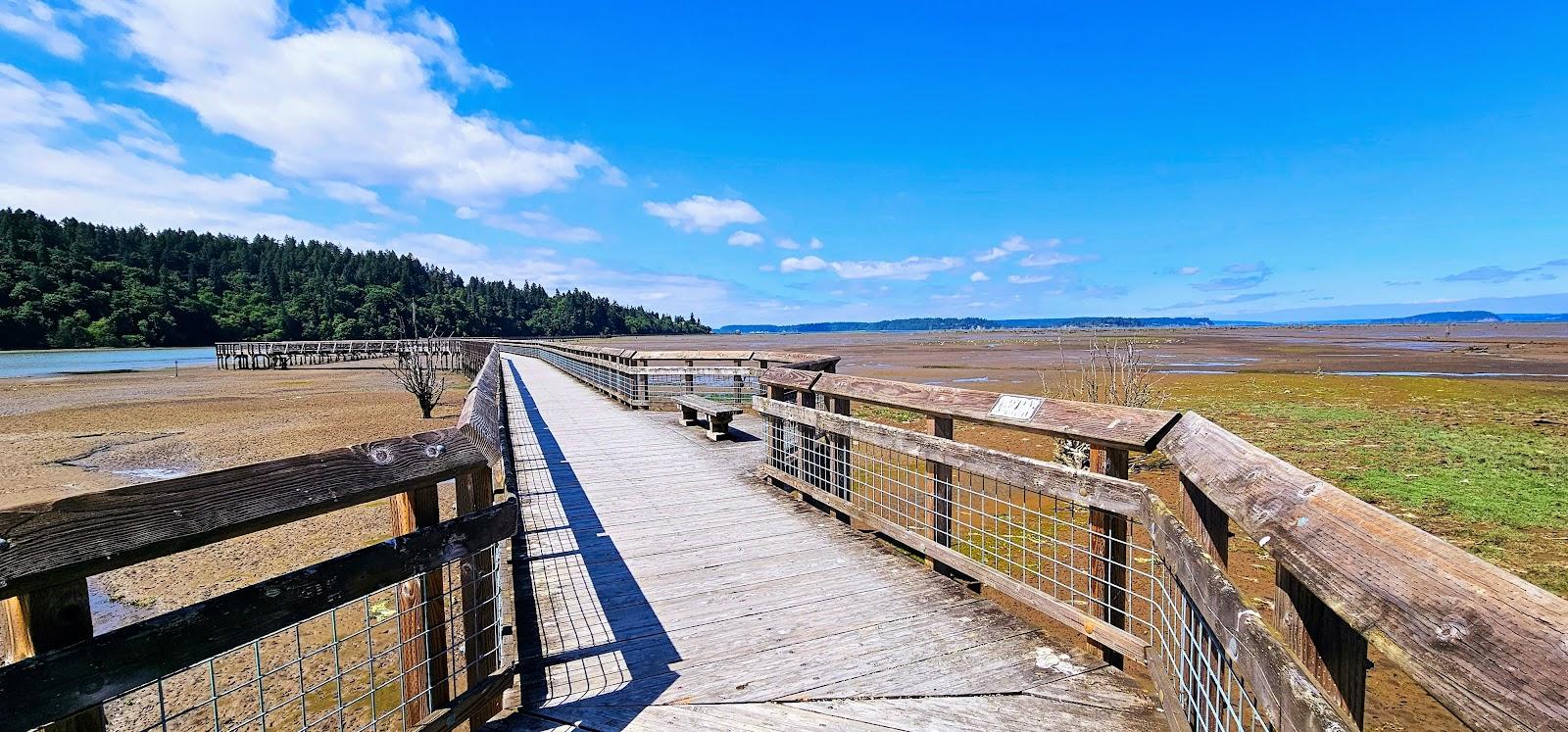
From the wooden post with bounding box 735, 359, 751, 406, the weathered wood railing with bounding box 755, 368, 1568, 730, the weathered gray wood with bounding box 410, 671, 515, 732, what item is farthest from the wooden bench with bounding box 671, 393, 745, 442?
the weathered gray wood with bounding box 410, 671, 515, 732

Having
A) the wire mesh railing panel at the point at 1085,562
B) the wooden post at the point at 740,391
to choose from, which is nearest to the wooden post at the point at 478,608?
the wire mesh railing panel at the point at 1085,562

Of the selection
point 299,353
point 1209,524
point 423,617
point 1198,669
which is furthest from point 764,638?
Result: point 299,353

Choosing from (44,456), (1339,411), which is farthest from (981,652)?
(44,456)

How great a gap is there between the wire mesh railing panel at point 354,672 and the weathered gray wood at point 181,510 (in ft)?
1.11

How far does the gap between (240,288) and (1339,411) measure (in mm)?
126217

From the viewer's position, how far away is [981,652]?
3.36 meters

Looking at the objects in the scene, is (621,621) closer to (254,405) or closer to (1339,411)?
(1339,411)

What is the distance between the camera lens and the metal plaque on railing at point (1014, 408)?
3459 millimetres

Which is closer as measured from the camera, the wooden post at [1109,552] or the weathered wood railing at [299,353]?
the wooden post at [1109,552]

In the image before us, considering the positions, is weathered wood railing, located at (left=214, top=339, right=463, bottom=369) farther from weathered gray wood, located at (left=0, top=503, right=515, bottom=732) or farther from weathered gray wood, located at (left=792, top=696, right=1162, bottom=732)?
weathered gray wood, located at (left=792, top=696, right=1162, bottom=732)

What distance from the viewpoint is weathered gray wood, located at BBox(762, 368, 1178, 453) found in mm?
2857

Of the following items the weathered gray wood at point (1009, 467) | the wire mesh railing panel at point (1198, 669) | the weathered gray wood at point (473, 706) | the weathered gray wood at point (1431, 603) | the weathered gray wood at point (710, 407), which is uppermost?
the weathered gray wood at point (1431, 603)

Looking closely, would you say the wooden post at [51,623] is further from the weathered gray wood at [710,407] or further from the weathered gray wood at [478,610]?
the weathered gray wood at [710,407]

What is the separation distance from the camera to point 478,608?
285cm
